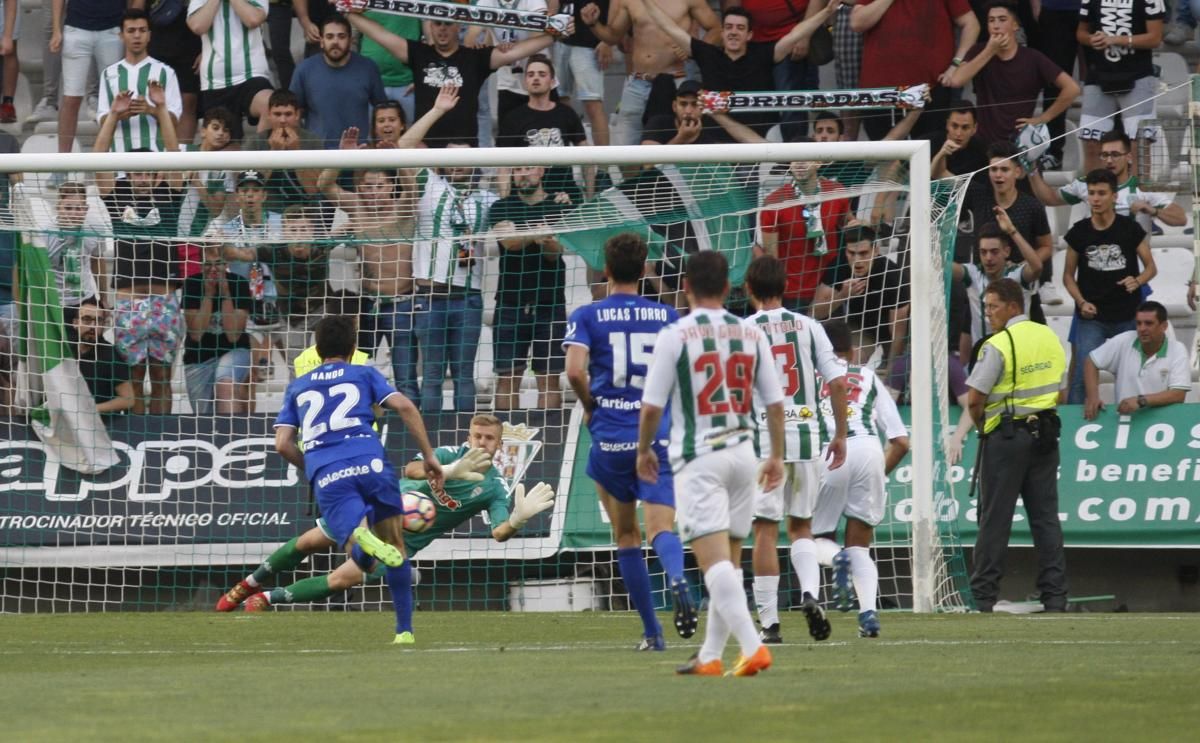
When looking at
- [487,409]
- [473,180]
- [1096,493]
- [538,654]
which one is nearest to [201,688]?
[538,654]

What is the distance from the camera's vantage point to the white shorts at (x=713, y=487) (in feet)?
24.3

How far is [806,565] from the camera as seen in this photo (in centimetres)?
1025

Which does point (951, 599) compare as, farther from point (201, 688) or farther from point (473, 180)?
point (201, 688)

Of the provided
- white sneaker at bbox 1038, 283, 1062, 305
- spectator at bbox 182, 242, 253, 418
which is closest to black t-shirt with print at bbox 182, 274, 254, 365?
spectator at bbox 182, 242, 253, 418

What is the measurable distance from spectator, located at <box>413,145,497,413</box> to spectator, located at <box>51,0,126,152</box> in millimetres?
4507

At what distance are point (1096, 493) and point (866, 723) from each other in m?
9.05

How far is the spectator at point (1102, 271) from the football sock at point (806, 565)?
5402mm

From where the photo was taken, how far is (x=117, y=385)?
14297 millimetres

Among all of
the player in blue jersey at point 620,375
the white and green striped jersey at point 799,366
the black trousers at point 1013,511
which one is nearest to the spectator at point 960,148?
the black trousers at point 1013,511

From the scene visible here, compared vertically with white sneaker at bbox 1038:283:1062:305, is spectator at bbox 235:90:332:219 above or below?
above

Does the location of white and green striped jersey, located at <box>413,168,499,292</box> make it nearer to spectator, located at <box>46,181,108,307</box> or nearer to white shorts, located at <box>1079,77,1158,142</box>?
spectator, located at <box>46,181,108,307</box>

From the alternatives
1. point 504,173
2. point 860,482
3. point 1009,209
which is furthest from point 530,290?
point 860,482

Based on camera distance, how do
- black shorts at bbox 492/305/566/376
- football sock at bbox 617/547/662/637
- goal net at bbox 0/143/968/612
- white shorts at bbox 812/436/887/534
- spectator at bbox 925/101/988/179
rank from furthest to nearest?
spectator at bbox 925/101/988/179 < black shorts at bbox 492/305/566/376 < goal net at bbox 0/143/968/612 < white shorts at bbox 812/436/887/534 < football sock at bbox 617/547/662/637

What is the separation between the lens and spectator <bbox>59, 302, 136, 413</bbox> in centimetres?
1425
